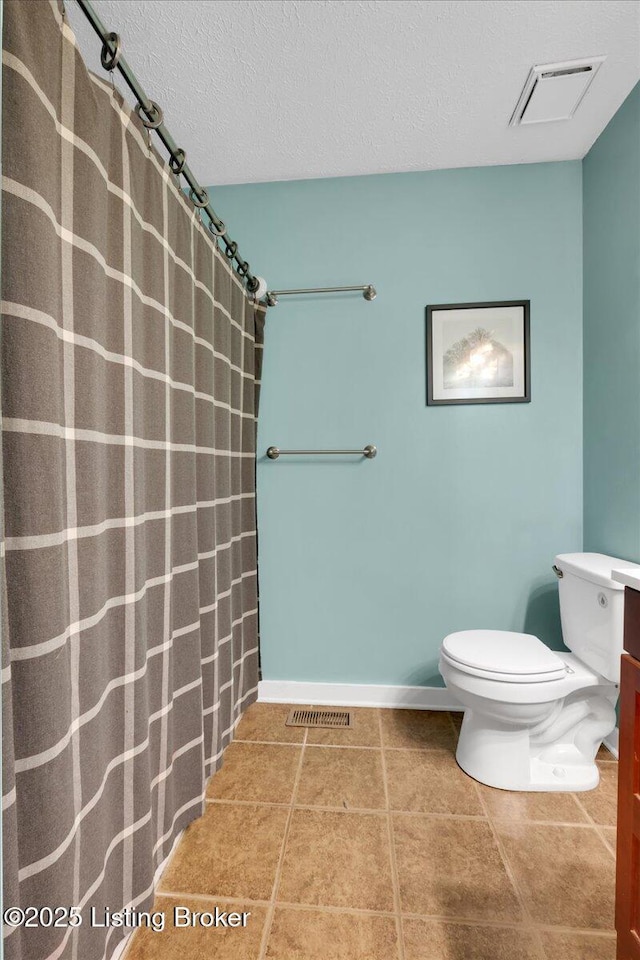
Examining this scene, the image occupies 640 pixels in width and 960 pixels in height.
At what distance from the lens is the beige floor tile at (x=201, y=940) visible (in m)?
0.99

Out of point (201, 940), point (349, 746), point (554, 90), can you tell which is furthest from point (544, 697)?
point (554, 90)

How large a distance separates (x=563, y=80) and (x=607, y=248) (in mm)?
569

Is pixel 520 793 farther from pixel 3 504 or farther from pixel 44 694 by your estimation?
pixel 3 504

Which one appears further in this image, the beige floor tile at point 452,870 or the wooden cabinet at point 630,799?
the beige floor tile at point 452,870

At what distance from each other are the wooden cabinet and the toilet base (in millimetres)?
683

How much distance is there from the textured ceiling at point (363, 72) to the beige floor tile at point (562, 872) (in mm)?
2304

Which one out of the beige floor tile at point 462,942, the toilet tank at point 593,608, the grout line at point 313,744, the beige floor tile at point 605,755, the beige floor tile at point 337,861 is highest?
the toilet tank at point 593,608

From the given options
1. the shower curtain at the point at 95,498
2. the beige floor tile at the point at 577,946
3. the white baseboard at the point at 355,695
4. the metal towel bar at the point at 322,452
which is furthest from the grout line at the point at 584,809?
the metal towel bar at the point at 322,452

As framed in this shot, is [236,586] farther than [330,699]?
No

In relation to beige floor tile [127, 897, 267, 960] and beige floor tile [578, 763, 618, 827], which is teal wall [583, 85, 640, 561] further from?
beige floor tile [127, 897, 267, 960]

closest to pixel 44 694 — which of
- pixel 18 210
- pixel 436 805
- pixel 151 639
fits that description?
pixel 151 639

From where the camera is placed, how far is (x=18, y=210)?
0.65 metres

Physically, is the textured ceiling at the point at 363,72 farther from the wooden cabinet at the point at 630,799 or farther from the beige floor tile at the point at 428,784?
the beige floor tile at the point at 428,784

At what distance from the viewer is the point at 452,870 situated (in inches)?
47.2
